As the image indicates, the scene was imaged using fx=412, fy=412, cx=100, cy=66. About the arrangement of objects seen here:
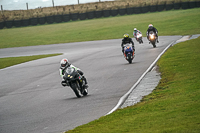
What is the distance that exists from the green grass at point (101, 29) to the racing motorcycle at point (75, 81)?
93.2ft

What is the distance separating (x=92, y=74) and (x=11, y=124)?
8152 mm

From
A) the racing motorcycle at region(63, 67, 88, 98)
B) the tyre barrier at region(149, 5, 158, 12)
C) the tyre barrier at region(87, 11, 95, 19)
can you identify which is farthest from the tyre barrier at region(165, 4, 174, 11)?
the racing motorcycle at region(63, 67, 88, 98)

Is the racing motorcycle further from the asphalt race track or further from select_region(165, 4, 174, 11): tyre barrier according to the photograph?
select_region(165, 4, 174, 11): tyre barrier

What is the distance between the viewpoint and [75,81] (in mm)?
12375

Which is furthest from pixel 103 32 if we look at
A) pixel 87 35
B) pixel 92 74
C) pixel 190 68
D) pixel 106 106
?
pixel 106 106

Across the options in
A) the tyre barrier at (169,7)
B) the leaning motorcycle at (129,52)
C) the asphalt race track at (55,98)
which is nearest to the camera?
the asphalt race track at (55,98)

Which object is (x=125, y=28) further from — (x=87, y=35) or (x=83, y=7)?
(x=83, y=7)

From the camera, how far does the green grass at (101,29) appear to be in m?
45.3

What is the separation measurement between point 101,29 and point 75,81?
38429 millimetres

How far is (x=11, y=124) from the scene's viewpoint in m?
9.73

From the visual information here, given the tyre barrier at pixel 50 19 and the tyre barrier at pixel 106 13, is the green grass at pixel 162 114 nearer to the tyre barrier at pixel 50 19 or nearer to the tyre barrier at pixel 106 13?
the tyre barrier at pixel 106 13

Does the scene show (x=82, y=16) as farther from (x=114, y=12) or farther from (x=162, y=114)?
(x=162, y=114)

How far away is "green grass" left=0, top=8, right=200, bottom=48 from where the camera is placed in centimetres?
4528

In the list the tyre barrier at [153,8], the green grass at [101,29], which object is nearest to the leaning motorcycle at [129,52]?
the green grass at [101,29]
